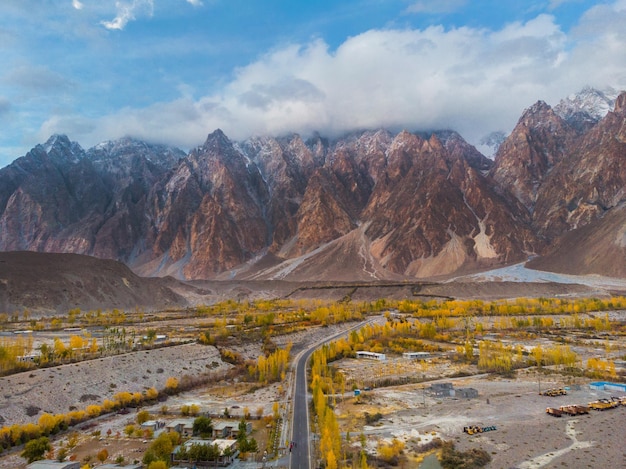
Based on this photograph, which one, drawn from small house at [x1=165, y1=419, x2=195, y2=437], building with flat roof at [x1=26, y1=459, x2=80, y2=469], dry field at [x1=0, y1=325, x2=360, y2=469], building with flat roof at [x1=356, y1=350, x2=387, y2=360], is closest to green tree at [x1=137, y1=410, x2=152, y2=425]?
dry field at [x1=0, y1=325, x2=360, y2=469]

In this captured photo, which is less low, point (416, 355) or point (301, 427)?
point (301, 427)

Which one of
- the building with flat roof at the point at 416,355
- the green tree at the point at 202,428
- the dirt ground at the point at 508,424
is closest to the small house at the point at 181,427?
the green tree at the point at 202,428

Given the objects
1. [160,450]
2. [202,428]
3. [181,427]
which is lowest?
[181,427]

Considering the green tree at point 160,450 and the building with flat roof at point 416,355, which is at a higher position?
the green tree at point 160,450

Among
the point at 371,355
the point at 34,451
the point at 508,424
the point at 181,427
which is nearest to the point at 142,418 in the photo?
the point at 181,427

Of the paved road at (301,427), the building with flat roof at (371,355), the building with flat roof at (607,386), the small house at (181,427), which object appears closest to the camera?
the paved road at (301,427)

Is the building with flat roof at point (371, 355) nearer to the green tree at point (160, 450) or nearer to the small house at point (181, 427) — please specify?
the small house at point (181, 427)

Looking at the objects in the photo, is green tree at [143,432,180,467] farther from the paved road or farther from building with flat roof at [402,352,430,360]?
building with flat roof at [402,352,430,360]

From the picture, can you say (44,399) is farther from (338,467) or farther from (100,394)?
(338,467)

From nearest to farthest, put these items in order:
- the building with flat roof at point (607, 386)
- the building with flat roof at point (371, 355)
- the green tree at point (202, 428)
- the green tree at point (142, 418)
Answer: the green tree at point (202, 428) → the green tree at point (142, 418) → the building with flat roof at point (607, 386) → the building with flat roof at point (371, 355)

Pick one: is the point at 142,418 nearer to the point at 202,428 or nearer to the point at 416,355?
the point at 202,428

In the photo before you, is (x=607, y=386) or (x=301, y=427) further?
(x=607, y=386)
